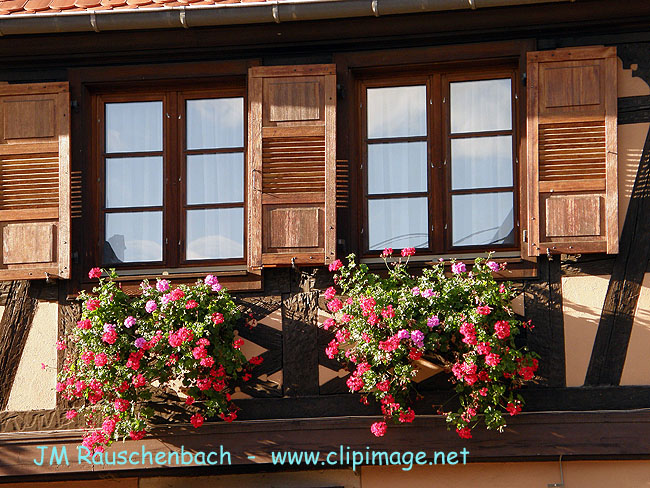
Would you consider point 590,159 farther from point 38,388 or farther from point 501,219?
point 38,388

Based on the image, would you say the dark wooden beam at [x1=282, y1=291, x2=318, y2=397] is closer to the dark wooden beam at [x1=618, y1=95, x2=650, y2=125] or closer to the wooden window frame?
the wooden window frame

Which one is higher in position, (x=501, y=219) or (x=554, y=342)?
(x=501, y=219)

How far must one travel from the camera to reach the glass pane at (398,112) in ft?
26.4

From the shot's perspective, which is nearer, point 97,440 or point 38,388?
point 97,440

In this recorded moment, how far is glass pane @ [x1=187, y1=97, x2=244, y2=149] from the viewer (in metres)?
8.21

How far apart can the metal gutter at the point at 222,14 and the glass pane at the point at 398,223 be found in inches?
47.7

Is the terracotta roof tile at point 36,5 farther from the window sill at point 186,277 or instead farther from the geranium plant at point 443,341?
the geranium plant at point 443,341

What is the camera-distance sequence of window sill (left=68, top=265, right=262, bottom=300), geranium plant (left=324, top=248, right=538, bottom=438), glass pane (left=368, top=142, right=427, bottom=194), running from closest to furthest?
geranium plant (left=324, top=248, right=538, bottom=438) < window sill (left=68, top=265, right=262, bottom=300) < glass pane (left=368, top=142, right=427, bottom=194)

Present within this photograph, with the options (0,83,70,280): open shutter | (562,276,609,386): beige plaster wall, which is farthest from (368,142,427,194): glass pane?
(0,83,70,280): open shutter

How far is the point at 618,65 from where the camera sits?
7680mm

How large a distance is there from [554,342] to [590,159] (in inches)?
45.0

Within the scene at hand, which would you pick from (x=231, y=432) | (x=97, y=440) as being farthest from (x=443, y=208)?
(x=97, y=440)

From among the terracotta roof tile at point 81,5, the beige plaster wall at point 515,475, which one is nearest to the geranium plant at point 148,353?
the beige plaster wall at point 515,475

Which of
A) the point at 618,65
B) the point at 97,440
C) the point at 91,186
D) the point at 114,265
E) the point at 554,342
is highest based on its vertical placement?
the point at 618,65
